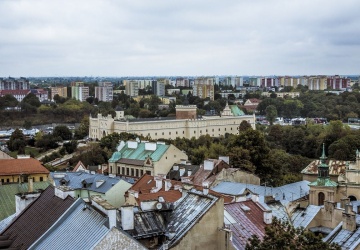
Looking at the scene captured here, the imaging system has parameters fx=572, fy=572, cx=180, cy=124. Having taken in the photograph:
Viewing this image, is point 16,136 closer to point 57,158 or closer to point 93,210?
point 57,158

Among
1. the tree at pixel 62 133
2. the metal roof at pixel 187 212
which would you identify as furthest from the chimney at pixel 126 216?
the tree at pixel 62 133

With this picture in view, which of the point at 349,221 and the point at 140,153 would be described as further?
the point at 140,153

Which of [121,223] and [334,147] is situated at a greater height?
[121,223]

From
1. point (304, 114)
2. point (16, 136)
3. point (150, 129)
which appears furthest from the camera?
point (304, 114)

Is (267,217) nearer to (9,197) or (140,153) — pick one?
(9,197)

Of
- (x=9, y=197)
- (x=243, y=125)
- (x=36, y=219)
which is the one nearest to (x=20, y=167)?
(x=9, y=197)

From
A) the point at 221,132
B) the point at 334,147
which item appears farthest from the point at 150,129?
the point at 334,147

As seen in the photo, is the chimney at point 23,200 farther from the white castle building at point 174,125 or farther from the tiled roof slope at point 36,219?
the white castle building at point 174,125
